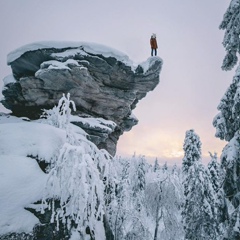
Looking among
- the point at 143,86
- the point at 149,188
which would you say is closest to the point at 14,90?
the point at 143,86

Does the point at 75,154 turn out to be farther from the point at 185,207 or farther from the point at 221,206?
the point at 185,207

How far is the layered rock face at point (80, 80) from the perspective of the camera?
16750 millimetres

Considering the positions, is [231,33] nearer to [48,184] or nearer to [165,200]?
[48,184]

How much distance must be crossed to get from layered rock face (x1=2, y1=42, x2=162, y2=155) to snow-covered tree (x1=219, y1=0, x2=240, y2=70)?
10.1 m

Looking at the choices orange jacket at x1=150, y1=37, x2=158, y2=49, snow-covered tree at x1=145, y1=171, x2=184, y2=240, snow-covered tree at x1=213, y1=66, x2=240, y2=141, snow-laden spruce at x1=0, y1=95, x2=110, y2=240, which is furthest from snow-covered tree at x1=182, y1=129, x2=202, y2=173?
snow-laden spruce at x1=0, y1=95, x2=110, y2=240

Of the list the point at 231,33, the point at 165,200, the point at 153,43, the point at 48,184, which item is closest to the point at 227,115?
the point at 231,33

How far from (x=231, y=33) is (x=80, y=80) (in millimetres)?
11343

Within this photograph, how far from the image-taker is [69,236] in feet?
20.2

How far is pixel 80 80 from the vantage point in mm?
16859

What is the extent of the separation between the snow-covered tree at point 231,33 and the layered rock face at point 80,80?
399 inches

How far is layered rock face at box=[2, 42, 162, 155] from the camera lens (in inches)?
659

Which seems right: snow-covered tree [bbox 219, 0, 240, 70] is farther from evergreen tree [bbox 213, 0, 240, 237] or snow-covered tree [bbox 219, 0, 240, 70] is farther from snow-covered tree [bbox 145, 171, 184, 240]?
snow-covered tree [bbox 145, 171, 184, 240]

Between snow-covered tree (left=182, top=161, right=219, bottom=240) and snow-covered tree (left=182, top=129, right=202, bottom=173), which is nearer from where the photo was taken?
snow-covered tree (left=182, top=161, right=219, bottom=240)

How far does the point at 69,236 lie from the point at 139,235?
6.85 m
